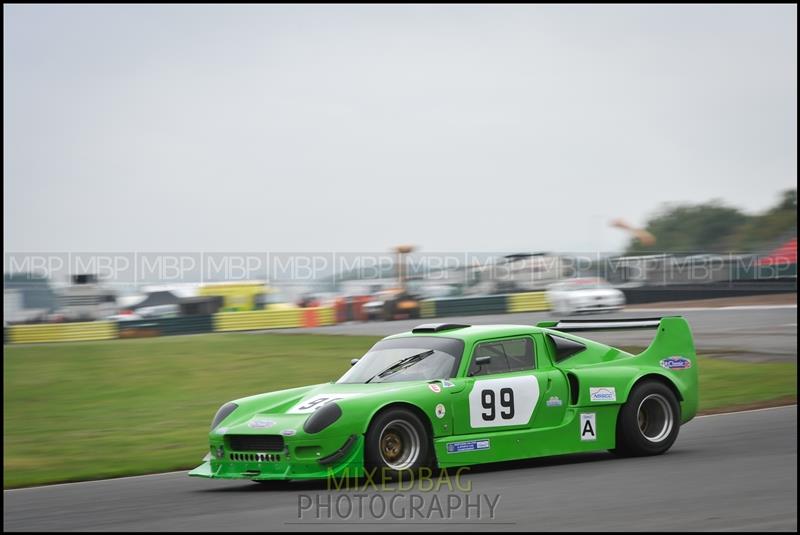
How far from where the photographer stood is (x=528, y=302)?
29.2 metres

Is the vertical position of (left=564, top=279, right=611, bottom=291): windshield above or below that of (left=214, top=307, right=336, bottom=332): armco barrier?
above

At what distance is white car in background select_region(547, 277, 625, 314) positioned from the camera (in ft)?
92.2

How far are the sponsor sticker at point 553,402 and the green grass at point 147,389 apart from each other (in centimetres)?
367

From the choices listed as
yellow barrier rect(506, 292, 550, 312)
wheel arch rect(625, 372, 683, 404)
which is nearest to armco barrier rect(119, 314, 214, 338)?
yellow barrier rect(506, 292, 550, 312)

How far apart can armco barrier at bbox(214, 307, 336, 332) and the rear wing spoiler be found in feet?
60.3

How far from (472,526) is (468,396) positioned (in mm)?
2493

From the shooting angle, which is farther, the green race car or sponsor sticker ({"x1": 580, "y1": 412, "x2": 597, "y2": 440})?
sponsor sticker ({"x1": 580, "y1": 412, "x2": 597, "y2": 440})

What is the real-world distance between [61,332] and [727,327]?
1564cm

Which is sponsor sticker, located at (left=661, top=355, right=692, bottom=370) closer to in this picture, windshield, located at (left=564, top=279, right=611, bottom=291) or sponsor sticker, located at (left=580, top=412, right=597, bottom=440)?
sponsor sticker, located at (left=580, top=412, right=597, bottom=440)

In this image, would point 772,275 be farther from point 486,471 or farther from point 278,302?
point 486,471

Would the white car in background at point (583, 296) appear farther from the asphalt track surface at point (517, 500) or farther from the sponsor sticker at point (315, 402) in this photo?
the sponsor sticker at point (315, 402)

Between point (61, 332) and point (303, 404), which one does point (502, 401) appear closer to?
point (303, 404)

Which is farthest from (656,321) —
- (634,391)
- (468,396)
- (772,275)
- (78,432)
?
(772,275)

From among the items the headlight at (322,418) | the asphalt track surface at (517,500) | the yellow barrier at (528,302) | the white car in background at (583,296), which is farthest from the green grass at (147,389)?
the white car in background at (583,296)
